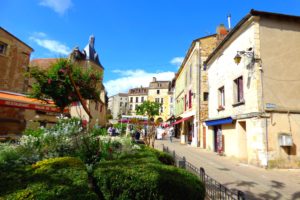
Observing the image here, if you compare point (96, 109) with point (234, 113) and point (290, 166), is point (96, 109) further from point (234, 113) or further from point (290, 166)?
point (290, 166)

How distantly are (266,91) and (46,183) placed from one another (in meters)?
8.96

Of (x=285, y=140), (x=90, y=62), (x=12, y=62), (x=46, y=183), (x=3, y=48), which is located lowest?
(x=46, y=183)

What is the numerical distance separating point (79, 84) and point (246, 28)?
1025 cm

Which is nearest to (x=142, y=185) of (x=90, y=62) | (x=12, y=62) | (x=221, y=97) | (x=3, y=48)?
(x=221, y=97)

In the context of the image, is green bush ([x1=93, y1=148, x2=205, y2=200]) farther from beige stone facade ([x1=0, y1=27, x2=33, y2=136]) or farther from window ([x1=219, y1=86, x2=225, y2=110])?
beige stone facade ([x1=0, y1=27, x2=33, y2=136])

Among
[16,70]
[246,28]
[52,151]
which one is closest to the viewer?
[52,151]

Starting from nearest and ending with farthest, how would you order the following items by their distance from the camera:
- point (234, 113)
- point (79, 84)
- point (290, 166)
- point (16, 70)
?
1. point (290, 166)
2. point (234, 113)
3. point (79, 84)
4. point (16, 70)

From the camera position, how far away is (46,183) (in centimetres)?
243

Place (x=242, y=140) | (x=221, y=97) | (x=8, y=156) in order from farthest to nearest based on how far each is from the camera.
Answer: (x=221, y=97)
(x=242, y=140)
(x=8, y=156)

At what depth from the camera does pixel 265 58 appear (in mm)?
9008

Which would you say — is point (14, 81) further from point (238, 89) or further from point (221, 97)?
point (238, 89)

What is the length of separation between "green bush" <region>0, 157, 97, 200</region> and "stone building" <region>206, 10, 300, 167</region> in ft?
25.6

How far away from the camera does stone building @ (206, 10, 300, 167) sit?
830cm

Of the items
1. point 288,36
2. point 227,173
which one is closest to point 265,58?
point 288,36
